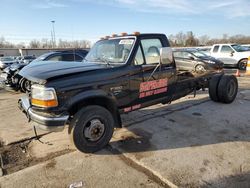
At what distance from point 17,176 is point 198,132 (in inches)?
131

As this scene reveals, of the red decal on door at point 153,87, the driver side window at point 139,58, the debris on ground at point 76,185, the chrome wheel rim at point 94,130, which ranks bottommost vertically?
the debris on ground at point 76,185

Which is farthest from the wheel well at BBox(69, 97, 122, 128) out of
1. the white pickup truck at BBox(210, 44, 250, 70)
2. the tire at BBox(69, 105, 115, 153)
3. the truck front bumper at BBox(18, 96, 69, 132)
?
the white pickup truck at BBox(210, 44, 250, 70)

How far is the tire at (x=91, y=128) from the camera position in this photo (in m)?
3.61

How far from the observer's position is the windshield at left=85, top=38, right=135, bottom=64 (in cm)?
438

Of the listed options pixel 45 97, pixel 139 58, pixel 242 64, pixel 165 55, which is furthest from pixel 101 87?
pixel 242 64

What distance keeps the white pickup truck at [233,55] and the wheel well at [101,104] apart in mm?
14037

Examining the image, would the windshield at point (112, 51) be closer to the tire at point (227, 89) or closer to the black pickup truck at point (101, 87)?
the black pickup truck at point (101, 87)

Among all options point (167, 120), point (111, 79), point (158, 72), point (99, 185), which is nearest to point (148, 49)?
point (158, 72)

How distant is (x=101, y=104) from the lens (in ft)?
13.3

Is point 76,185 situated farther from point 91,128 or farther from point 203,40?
point 203,40

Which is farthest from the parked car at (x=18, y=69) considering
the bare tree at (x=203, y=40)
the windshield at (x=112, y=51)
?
the bare tree at (x=203, y=40)

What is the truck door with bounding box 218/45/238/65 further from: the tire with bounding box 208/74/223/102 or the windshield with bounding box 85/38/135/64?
the windshield with bounding box 85/38/135/64

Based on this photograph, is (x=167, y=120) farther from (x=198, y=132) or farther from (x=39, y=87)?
(x=39, y=87)

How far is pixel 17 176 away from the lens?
10.9 ft
